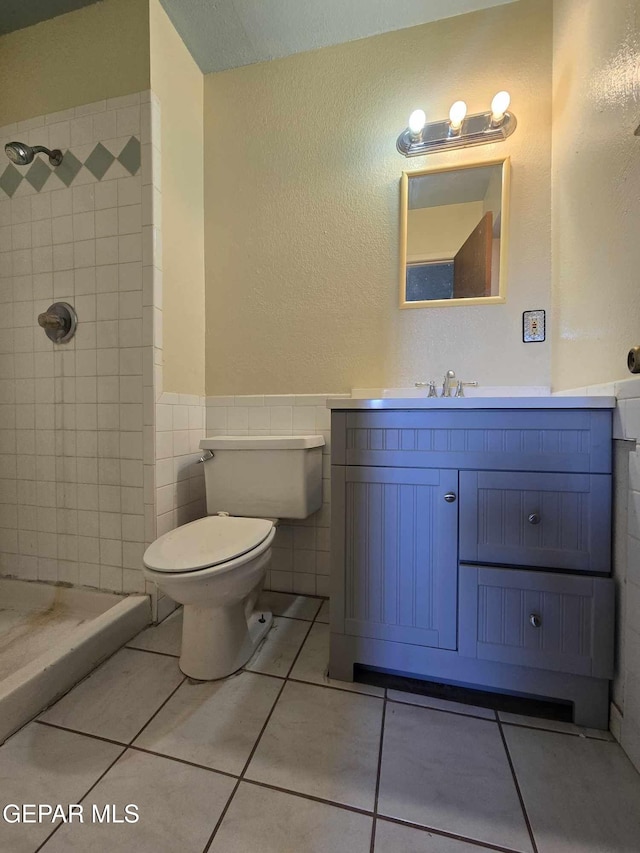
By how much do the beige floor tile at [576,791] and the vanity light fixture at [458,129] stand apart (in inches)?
78.0

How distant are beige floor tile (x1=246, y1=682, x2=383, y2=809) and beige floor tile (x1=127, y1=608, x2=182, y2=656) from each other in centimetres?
47

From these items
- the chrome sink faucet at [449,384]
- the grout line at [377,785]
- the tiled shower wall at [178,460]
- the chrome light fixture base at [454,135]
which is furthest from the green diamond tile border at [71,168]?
the grout line at [377,785]

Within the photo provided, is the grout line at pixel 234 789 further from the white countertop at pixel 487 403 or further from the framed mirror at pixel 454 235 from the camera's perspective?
the framed mirror at pixel 454 235

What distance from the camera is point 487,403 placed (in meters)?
0.93

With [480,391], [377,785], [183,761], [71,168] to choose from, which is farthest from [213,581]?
[71,168]

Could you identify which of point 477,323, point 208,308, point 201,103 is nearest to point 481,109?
point 477,323

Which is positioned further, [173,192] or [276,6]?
[173,192]

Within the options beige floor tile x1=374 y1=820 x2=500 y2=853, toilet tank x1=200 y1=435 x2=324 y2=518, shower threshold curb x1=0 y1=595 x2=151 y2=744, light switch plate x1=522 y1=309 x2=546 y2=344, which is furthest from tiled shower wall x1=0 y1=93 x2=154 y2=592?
light switch plate x1=522 y1=309 x2=546 y2=344

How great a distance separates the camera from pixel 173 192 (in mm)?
1452

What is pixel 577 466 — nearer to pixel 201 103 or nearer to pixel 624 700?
pixel 624 700

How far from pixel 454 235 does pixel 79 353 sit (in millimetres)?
1631

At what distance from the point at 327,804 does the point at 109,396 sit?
144 centimetres

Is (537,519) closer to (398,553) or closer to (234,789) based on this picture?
(398,553)

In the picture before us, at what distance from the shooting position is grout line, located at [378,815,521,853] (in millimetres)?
650
